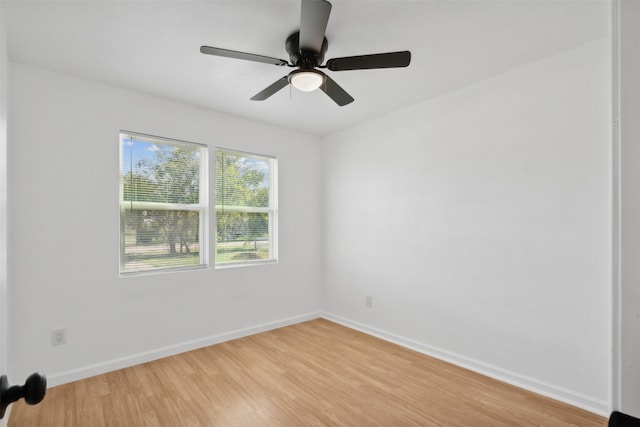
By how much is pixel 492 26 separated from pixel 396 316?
2.73 m

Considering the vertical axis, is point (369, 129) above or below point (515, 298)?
above

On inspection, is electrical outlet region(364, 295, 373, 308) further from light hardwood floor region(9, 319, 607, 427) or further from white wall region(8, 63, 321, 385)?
white wall region(8, 63, 321, 385)

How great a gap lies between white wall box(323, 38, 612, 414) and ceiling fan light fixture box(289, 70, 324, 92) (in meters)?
1.57

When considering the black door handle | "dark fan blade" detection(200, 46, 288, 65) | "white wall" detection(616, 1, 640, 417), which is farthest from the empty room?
the black door handle

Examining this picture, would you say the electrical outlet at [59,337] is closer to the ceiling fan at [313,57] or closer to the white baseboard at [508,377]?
the ceiling fan at [313,57]

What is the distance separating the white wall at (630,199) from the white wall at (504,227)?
6.81ft

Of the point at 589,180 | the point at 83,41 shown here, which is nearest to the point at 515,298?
the point at 589,180

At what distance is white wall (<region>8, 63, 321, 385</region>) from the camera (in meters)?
2.43

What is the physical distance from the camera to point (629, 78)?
54 centimetres

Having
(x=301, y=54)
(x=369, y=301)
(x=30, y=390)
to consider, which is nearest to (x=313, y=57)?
(x=301, y=54)

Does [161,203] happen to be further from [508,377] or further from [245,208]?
[508,377]

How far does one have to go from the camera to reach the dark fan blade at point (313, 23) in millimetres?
1536

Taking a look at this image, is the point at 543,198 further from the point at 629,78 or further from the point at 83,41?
the point at 83,41

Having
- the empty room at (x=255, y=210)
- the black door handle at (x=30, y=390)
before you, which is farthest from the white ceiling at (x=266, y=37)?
the black door handle at (x=30, y=390)
